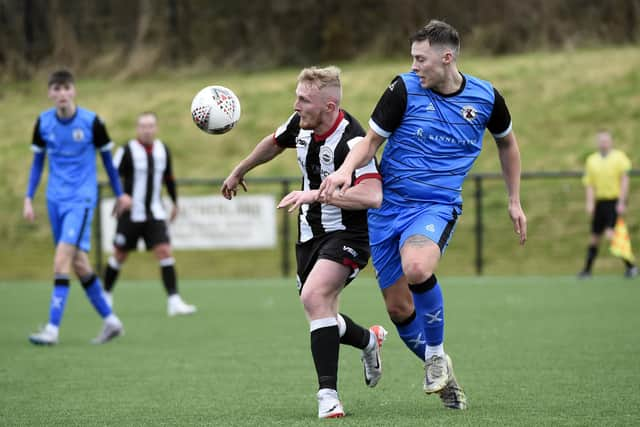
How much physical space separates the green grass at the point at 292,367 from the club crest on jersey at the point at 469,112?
5.15ft

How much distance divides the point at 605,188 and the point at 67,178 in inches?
367

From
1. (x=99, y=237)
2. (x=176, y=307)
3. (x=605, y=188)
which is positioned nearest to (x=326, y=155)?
(x=176, y=307)

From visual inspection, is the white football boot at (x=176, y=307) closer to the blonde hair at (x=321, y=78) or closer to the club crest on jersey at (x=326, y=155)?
the club crest on jersey at (x=326, y=155)

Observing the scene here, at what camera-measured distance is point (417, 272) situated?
5621 millimetres

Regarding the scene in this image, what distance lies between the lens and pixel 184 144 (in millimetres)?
25438

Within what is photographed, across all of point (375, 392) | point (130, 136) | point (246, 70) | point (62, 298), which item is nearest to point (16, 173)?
point (130, 136)

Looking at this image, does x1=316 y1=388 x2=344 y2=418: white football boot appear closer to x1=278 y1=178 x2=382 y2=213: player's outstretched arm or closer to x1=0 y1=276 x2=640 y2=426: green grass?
x1=0 y1=276 x2=640 y2=426: green grass

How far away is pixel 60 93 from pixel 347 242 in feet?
13.7

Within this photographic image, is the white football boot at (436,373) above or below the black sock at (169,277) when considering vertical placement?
above

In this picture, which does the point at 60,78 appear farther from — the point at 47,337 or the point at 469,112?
the point at 469,112

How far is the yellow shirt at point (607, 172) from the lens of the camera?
16.0m

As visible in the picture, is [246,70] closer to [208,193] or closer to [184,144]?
[184,144]

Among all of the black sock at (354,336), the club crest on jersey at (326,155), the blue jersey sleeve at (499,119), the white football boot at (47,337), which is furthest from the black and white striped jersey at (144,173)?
the blue jersey sleeve at (499,119)

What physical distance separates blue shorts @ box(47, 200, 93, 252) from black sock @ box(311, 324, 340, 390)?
162 inches
